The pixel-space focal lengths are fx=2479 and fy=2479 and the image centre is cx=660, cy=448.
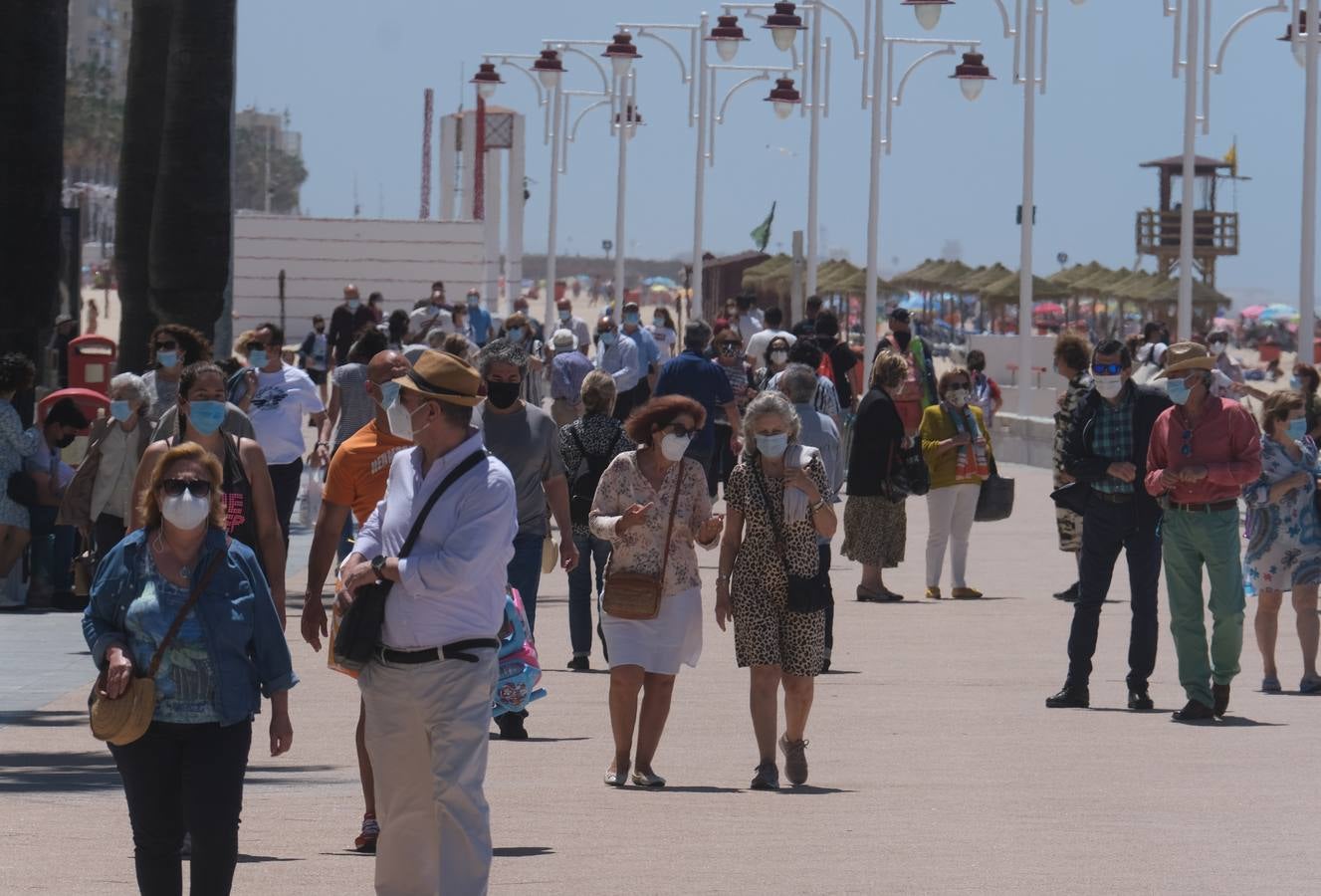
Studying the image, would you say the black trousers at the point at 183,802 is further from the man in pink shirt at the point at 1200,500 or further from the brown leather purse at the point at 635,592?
the man in pink shirt at the point at 1200,500

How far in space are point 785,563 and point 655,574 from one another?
0.54 meters

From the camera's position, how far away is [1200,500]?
1168cm

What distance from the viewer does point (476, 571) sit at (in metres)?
7.10

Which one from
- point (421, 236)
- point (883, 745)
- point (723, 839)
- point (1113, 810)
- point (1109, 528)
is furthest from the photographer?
point (421, 236)

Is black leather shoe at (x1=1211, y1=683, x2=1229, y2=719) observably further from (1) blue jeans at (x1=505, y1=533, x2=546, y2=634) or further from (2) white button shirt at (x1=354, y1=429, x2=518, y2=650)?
(2) white button shirt at (x1=354, y1=429, x2=518, y2=650)

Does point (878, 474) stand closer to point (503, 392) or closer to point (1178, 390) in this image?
point (1178, 390)

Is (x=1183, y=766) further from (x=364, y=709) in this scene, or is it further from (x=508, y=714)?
(x=364, y=709)

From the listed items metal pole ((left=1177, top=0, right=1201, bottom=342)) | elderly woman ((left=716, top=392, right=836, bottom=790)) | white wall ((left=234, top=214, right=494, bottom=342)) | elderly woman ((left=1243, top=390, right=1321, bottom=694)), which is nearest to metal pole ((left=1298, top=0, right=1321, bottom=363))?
metal pole ((left=1177, top=0, right=1201, bottom=342))

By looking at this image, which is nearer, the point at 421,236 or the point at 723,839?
the point at 723,839

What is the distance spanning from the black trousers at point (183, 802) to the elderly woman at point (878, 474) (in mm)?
9801

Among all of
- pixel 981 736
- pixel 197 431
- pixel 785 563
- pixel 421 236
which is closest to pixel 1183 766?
pixel 981 736

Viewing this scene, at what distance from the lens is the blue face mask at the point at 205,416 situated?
9695 millimetres

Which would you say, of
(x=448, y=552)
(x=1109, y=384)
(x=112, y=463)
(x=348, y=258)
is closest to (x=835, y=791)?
(x=1109, y=384)

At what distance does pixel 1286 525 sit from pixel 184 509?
7819mm
